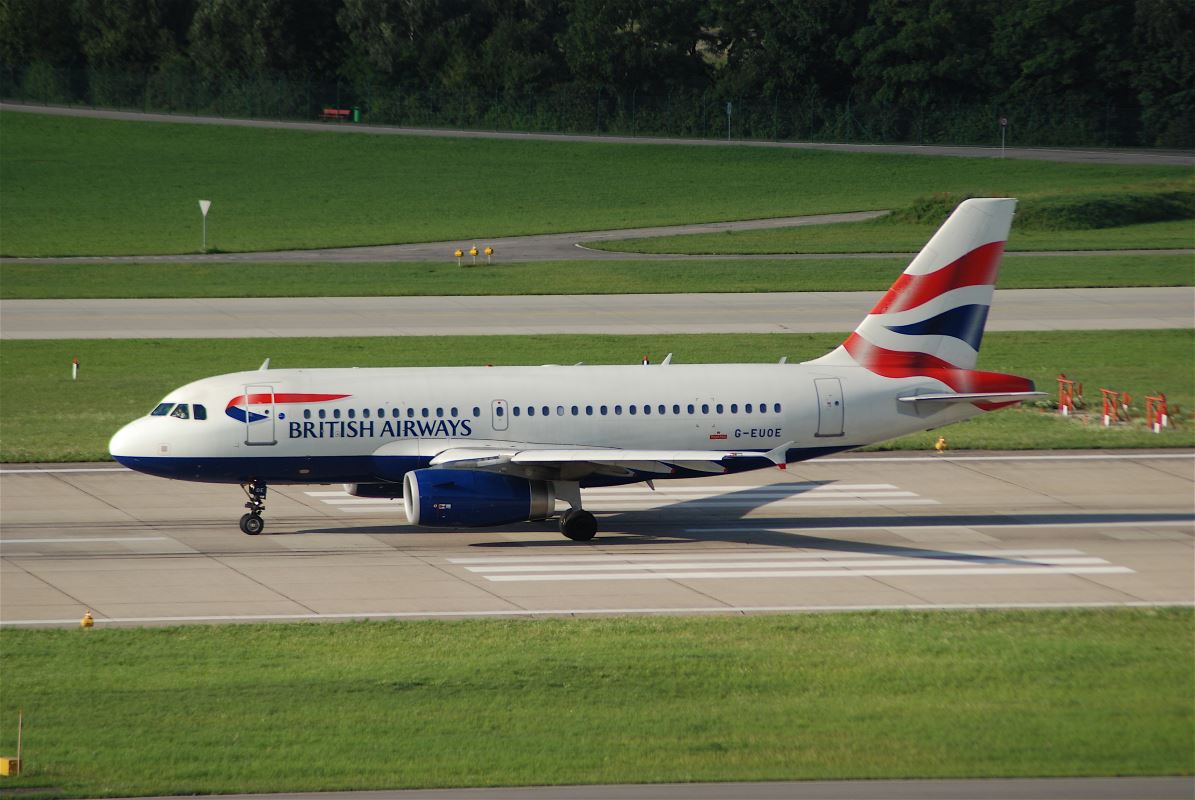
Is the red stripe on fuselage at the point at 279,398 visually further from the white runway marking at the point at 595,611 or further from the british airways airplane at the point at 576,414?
the white runway marking at the point at 595,611

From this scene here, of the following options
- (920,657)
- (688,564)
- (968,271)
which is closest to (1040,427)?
(968,271)

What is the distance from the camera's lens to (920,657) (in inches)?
1011

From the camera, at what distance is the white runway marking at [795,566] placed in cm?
3216

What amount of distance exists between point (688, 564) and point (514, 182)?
87.9 m

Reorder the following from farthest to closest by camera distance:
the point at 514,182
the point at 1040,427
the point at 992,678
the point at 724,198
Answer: the point at 514,182, the point at 724,198, the point at 1040,427, the point at 992,678

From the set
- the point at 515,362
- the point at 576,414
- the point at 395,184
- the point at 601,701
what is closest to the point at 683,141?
the point at 395,184

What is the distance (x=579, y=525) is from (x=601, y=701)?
1181 centimetres

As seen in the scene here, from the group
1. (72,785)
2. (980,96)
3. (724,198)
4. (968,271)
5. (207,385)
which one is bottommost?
(72,785)

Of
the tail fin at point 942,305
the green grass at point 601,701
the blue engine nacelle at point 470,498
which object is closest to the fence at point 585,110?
the tail fin at point 942,305

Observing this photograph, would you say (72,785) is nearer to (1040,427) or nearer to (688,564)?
(688,564)

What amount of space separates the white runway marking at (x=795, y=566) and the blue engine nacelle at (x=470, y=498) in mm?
984

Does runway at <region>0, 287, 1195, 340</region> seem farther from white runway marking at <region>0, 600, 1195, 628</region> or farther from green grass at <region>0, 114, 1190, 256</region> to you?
white runway marking at <region>0, 600, 1195, 628</region>

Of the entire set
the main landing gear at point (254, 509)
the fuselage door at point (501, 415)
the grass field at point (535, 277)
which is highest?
the grass field at point (535, 277)

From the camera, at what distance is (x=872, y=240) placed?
8975 cm
